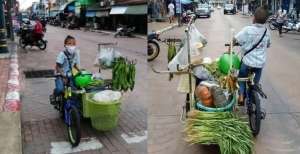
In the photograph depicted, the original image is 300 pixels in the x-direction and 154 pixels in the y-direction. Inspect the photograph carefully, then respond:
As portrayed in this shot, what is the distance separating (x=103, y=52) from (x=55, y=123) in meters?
1.16

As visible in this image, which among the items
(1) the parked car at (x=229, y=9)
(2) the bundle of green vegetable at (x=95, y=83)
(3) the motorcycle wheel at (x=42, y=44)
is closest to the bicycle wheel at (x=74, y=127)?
(2) the bundle of green vegetable at (x=95, y=83)

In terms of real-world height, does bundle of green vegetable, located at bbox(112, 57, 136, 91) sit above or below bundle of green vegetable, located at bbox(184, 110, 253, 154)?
above

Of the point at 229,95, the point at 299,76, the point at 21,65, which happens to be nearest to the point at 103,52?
the point at 229,95

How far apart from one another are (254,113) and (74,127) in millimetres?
1884

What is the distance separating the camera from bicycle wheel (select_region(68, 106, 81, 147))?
4.81 m

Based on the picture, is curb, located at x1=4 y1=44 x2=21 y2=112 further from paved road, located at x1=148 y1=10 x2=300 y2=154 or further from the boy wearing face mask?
paved road, located at x1=148 y1=10 x2=300 y2=154

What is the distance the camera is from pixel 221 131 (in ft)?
12.3

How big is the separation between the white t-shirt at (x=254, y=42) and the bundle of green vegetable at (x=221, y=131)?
121cm

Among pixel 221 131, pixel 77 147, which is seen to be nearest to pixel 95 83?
pixel 77 147

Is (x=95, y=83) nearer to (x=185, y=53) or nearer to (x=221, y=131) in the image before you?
(x=185, y=53)

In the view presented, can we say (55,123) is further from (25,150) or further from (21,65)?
(21,65)

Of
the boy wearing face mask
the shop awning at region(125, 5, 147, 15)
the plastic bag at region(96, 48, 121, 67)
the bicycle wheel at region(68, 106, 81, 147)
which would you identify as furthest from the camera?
the plastic bag at region(96, 48, 121, 67)

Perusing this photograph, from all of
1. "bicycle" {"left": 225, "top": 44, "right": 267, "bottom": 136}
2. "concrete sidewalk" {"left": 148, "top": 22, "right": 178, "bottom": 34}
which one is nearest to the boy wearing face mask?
"concrete sidewalk" {"left": 148, "top": 22, "right": 178, "bottom": 34}

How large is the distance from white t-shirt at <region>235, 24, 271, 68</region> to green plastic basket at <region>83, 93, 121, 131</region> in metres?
1.48
